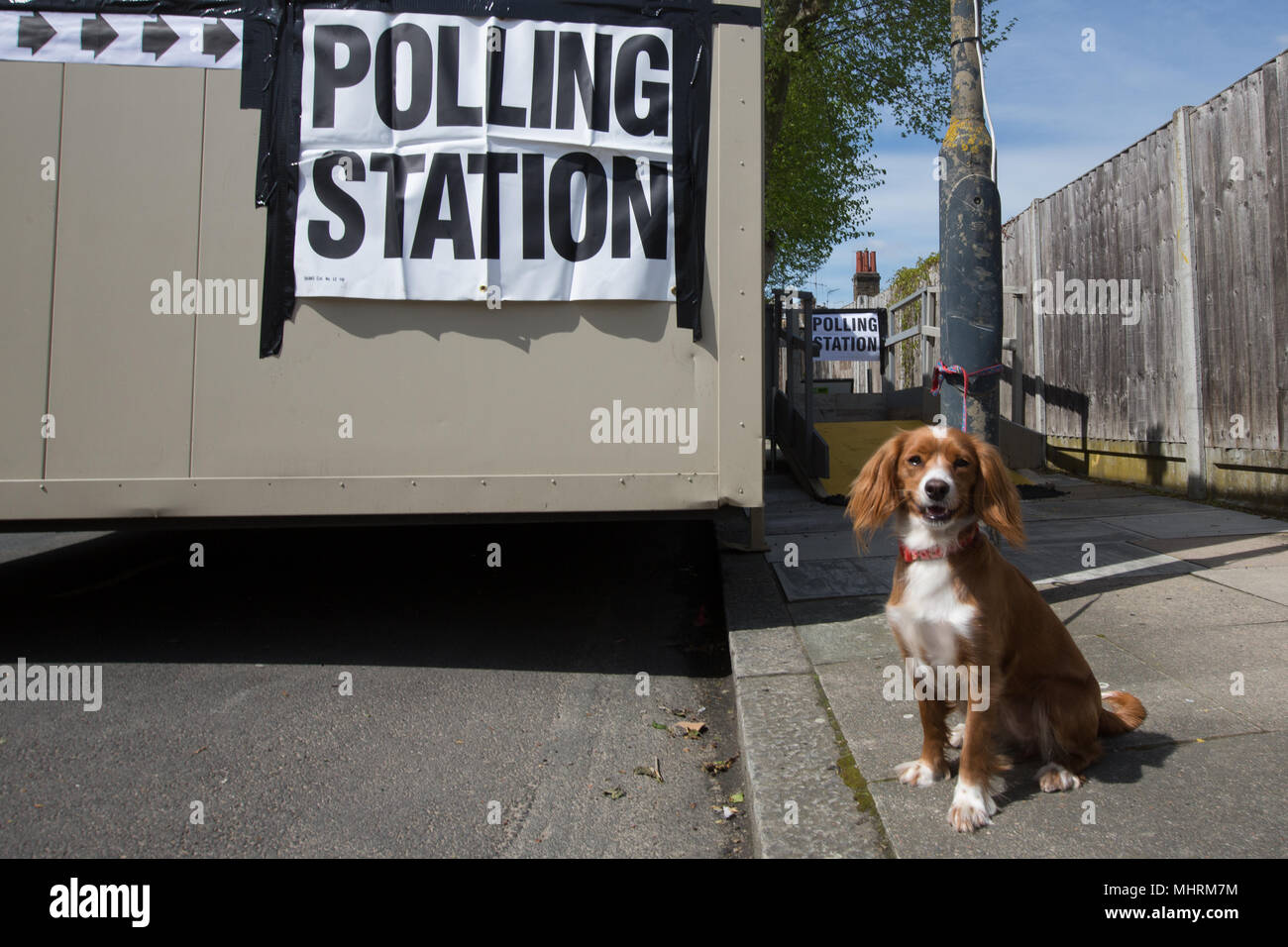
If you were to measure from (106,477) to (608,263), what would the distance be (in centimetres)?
263

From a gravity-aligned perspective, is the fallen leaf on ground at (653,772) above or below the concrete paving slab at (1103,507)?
below

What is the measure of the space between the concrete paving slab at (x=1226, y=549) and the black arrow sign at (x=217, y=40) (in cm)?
586

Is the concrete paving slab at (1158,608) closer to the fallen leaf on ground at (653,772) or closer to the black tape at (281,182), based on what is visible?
the fallen leaf on ground at (653,772)

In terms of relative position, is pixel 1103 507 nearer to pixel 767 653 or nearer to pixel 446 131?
pixel 767 653

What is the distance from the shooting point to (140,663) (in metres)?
4.32

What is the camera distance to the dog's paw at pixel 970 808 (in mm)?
2320

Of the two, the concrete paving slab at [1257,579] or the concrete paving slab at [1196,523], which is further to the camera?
the concrete paving slab at [1196,523]

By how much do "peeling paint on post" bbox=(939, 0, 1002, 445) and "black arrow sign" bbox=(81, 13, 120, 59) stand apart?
413 centimetres

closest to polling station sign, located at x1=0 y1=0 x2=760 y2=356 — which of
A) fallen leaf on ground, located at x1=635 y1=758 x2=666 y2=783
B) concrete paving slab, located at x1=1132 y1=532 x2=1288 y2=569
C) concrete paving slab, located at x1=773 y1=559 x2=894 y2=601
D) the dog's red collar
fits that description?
concrete paving slab, located at x1=773 y1=559 x2=894 y2=601

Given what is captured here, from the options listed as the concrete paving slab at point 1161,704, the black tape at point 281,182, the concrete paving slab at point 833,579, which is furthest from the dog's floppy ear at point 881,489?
the black tape at point 281,182

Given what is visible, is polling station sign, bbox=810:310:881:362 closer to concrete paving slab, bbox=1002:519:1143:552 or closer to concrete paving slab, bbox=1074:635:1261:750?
concrete paving slab, bbox=1002:519:1143:552

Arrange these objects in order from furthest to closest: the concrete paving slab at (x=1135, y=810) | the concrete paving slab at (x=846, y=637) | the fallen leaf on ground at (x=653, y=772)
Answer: the concrete paving slab at (x=846, y=637), the fallen leaf on ground at (x=653, y=772), the concrete paving slab at (x=1135, y=810)
